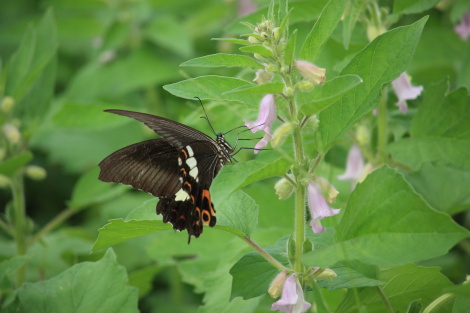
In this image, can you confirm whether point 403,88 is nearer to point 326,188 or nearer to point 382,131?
point 382,131

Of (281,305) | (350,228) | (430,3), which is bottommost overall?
(281,305)

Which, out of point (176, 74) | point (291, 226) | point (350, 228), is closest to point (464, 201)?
point (291, 226)

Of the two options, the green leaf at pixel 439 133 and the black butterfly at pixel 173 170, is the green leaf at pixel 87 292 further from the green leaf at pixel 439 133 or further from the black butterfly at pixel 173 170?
the green leaf at pixel 439 133

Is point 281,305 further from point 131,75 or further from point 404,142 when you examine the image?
point 131,75

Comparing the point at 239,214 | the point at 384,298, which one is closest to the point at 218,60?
the point at 239,214

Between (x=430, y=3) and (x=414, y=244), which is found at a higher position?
(x=430, y=3)

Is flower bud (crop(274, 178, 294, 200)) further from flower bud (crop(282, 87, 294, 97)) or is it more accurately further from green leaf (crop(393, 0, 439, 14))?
green leaf (crop(393, 0, 439, 14))
